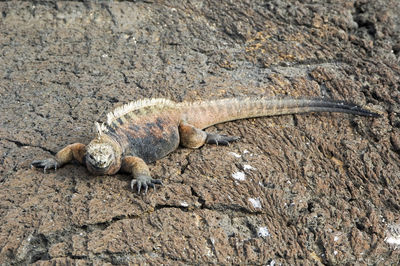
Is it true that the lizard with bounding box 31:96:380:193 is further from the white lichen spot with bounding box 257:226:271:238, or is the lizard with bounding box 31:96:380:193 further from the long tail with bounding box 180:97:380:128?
the white lichen spot with bounding box 257:226:271:238

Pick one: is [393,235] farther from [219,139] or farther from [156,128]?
[156,128]

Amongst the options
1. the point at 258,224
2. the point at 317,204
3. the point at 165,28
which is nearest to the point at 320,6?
the point at 165,28

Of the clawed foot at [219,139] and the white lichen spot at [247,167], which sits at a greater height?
the white lichen spot at [247,167]

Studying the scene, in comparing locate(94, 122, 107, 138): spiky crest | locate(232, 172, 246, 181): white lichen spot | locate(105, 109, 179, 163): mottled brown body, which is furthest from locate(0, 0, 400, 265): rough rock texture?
locate(94, 122, 107, 138): spiky crest

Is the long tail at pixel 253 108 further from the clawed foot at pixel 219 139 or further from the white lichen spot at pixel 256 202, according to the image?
the white lichen spot at pixel 256 202

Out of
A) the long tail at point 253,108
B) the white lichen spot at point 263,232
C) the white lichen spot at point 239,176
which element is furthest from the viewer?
the long tail at point 253,108

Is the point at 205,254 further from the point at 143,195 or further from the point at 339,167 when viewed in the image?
the point at 339,167

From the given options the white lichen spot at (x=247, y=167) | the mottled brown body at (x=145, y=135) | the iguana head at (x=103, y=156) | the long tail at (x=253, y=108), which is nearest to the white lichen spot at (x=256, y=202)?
the white lichen spot at (x=247, y=167)
